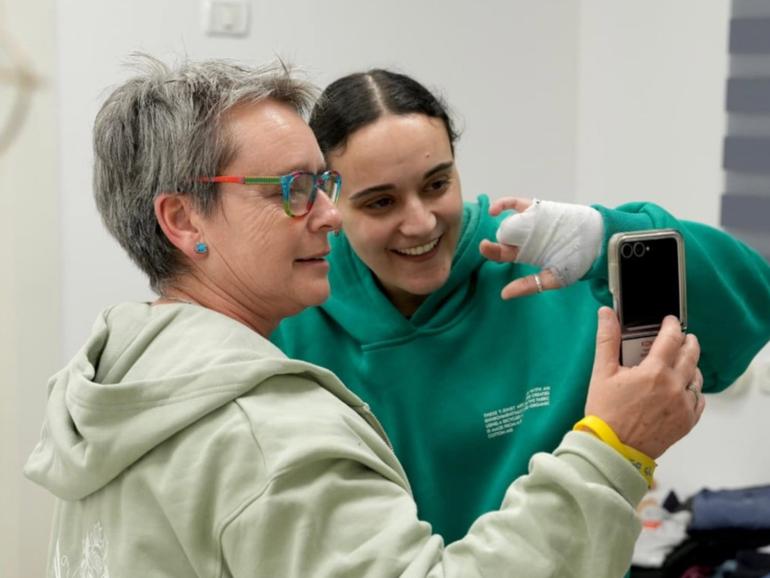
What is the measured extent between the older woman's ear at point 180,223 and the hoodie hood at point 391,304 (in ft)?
1.72

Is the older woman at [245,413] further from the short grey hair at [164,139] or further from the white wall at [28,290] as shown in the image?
the white wall at [28,290]

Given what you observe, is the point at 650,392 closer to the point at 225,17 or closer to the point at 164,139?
the point at 164,139

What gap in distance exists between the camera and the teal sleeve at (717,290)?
1.50 metres

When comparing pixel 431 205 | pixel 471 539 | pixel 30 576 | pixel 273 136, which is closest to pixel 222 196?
pixel 273 136

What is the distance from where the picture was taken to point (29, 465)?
3.85 ft

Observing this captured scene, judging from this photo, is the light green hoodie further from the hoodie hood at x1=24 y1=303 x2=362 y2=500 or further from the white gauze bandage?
the white gauze bandage

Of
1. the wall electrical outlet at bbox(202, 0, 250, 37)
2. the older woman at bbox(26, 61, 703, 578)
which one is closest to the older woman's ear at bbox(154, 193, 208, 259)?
the older woman at bbox(26, 61, 703, 578)

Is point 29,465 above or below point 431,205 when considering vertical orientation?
below

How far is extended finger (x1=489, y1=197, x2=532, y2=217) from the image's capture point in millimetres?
1473

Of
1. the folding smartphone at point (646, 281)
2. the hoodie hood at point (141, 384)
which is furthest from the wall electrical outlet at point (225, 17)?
the folding smartphone at point (646, 281)

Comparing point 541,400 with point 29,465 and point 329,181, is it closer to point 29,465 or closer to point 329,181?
point 329,181

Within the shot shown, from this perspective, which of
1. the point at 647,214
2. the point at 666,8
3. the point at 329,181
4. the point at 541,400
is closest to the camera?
the point at 329,181

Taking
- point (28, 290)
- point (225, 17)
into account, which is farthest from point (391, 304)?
point (225, 17)

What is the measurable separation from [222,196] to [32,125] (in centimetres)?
180
